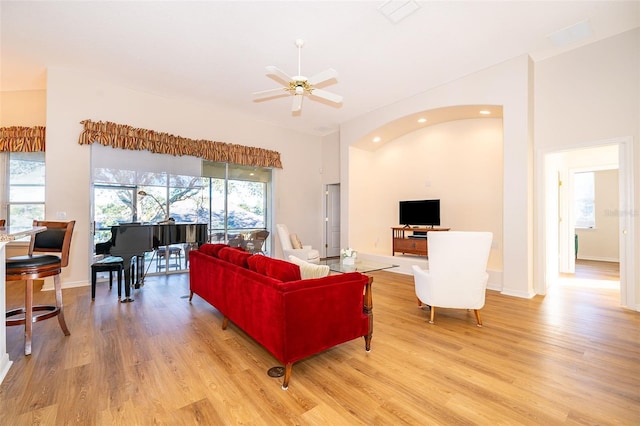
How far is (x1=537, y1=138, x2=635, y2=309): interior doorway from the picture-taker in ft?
12.1

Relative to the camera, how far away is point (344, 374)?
2201 mm

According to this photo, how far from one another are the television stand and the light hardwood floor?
266 centimetres

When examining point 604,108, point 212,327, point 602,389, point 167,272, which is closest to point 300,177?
point 167,272

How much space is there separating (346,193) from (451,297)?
4.23m

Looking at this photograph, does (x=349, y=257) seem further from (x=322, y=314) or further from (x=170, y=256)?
(x=170, y=256)

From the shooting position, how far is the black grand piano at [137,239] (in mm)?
3895

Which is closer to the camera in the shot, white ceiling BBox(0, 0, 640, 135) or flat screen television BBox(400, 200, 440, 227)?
white ceiling BBox(0, 0, 640, 135)

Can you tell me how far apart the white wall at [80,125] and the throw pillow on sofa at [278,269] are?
4.30m

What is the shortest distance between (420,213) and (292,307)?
5082mm

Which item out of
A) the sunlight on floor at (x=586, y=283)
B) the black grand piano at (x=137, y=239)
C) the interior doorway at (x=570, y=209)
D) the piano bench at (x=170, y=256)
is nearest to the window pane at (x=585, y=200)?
the interior doorway at (x=570, y=209)

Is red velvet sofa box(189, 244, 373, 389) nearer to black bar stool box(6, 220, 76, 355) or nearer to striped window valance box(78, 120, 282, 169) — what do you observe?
black bar stool box(6, 220, 76, 355)

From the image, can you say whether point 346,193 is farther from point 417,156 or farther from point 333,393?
point 333,393

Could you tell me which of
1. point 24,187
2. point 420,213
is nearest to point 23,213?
point 24,187

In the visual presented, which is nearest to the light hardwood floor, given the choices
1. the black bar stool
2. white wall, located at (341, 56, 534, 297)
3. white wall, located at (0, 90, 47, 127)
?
the black bar stool
